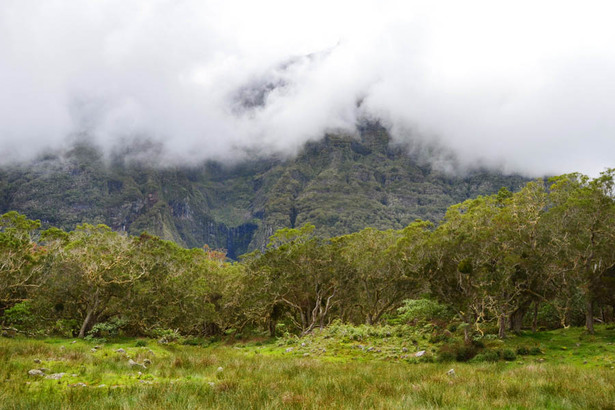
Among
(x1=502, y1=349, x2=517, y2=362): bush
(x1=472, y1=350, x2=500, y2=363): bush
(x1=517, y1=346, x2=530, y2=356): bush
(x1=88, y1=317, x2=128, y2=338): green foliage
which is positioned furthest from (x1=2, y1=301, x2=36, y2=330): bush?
(x1=517, y1=346, x2=530, y2=356): bush

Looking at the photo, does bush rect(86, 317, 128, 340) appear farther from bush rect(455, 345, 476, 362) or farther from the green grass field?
bush rect(455, 345, 476, 362)

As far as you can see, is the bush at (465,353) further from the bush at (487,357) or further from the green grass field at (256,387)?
the green grass field at (256,387)

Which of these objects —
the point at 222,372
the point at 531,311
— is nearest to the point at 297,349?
the point at 222,372

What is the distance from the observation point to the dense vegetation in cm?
1959

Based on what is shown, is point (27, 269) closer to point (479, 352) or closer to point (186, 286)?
point (186, 286)

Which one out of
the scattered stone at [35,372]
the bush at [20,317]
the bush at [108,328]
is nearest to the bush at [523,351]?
the scattered stone at [35,372]

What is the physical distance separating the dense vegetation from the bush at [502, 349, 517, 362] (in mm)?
2211

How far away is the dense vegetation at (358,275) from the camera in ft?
64.3

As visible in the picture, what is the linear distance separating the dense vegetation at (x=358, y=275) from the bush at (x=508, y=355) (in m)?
2.21

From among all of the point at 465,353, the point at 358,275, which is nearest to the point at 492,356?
the point at 465,353

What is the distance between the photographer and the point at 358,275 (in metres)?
29.2

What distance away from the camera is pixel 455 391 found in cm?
701

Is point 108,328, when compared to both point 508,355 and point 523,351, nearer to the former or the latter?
point 508,355

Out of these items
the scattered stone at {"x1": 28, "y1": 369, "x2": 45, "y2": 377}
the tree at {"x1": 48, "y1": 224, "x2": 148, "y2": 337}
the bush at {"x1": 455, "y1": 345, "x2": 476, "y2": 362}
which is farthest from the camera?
the tree at {"x1": 48, "y1": 224, "x2": 148, "y2": 337}
